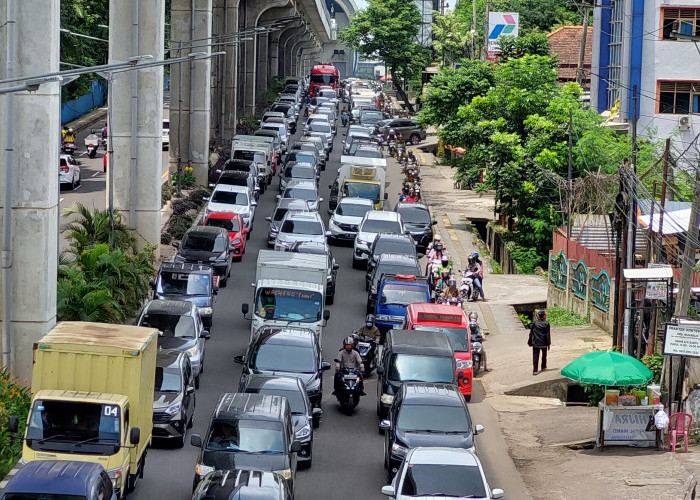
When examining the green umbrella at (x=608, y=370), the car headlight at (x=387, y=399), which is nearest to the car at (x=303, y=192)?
the car headlight at (x=387, y=399)

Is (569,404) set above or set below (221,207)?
below

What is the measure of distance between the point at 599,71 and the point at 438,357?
38.6 metres

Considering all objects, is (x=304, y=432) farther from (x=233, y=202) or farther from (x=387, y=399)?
(x=233, y=202)

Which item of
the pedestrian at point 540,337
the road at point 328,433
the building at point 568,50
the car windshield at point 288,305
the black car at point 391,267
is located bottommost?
the road at point 328,433

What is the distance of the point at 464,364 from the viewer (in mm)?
29094

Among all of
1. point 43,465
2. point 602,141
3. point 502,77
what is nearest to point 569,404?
point 43,465

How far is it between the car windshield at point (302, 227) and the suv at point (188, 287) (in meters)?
8.53

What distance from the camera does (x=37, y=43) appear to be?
25.9m

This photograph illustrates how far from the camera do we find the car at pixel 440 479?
1884cm

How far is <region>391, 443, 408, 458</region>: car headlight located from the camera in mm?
22141

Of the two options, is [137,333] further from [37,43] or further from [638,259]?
[638,259]

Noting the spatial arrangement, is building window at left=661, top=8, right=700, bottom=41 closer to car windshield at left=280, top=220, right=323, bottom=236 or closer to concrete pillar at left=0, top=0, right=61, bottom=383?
car windshield at left=280, top=220, right=323, bottom=236

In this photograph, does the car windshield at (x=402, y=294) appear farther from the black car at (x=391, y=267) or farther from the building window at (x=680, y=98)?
the building window at (x=680, y=98)

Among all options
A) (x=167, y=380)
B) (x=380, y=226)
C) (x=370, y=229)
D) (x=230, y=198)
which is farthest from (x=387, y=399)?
(x=230, y=198)
